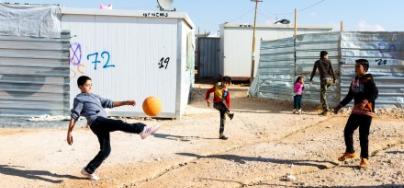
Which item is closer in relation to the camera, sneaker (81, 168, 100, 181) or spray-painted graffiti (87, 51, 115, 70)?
sneaker (81, 168, 100, 181)

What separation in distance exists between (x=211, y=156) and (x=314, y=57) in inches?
295

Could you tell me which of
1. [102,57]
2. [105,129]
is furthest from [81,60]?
[105,129]

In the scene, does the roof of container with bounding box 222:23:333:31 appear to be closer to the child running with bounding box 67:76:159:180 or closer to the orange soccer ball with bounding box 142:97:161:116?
the orange soccer ball with bounding box 142:97:161:116

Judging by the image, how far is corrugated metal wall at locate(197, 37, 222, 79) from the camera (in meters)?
28.8

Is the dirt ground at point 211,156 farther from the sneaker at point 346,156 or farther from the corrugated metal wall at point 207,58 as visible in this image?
the corrugated metal wall at point 207,58

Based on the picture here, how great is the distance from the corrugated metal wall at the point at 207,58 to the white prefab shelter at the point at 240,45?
2241 millimetres

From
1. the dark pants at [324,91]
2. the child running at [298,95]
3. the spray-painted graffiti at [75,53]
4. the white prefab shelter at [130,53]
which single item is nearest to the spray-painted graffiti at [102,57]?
the white prefab shelter at [130,53]

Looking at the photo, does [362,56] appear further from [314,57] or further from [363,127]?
[363,127]

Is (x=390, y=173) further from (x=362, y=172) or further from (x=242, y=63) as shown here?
(x=242, y=63)

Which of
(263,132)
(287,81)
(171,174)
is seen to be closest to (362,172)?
(171,174)

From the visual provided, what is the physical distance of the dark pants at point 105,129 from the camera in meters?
7.51

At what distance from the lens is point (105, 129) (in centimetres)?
762

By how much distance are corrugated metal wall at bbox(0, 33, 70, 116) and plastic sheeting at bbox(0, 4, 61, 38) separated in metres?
0.18

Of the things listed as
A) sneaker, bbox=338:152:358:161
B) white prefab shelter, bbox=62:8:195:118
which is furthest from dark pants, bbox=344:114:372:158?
white prefab shelter, bbox=62:8:195:118
